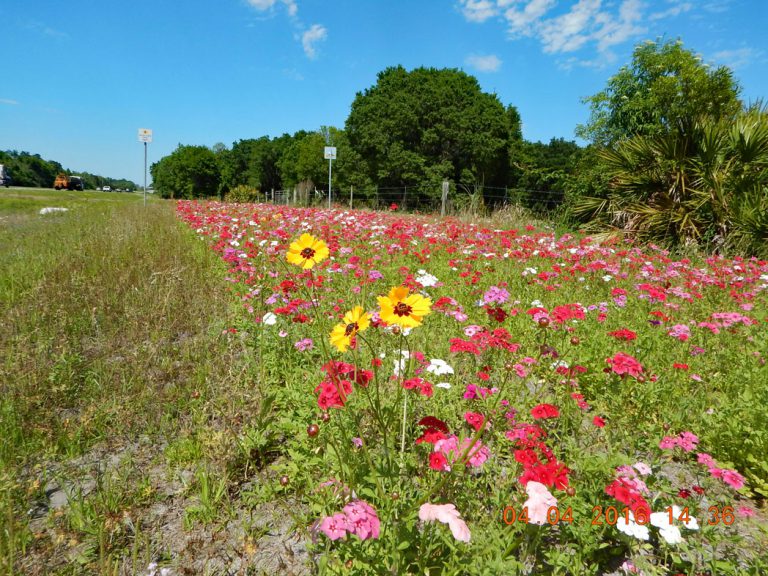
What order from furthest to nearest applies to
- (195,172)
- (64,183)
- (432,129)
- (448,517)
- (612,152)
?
(64,183), (195,172), (432,129), (612,152), (448,517)

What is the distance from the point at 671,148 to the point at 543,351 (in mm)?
8715

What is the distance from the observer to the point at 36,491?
1682mm

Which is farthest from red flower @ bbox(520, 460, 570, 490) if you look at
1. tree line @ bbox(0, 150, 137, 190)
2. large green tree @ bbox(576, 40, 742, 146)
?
tree line @ bbox(0, 150, 137, 190)

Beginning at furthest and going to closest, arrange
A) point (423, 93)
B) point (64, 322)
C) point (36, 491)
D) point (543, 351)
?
point (423, 93) < point (64, 322) < point (36, 491) < point (543, 351)

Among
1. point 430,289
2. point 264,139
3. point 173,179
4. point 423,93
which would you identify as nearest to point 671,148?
point 430,289

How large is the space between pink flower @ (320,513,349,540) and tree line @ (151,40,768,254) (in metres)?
8.17

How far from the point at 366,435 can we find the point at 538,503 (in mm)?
1086

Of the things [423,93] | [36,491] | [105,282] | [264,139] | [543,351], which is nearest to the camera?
[543,351]

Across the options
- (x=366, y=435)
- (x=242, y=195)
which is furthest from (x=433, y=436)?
(x=242, y=195)

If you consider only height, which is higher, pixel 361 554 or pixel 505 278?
pixel 505 278

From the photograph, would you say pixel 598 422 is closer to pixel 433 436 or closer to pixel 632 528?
pixel 632 528

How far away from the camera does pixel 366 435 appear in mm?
1944

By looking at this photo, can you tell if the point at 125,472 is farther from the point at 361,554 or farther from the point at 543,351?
the point at 543,351

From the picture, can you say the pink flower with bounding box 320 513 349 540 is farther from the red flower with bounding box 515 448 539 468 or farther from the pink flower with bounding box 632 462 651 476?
the pink flower with bounding box 632 462 651 476
